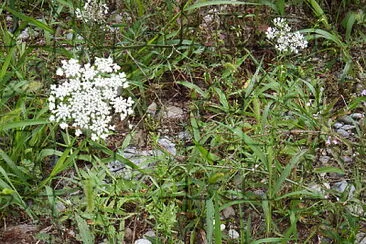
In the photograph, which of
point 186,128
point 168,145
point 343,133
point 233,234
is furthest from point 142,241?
point 343,133

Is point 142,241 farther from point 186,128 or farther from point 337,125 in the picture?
point 337,125

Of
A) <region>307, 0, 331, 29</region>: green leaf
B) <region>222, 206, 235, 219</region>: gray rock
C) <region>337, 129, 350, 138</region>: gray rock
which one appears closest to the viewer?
<region>222, 206, 235, 219</region>: gray rock

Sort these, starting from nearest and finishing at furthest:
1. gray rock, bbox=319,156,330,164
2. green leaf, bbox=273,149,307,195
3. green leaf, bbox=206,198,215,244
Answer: green leaf, bbox=206,198,215,244 < green leaf, bbox=273,149,307,195 < gray rock, bbox=319,156,330,164

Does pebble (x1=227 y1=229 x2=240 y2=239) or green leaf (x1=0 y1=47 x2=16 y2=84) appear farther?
green leaf (x1=0 y1=47 x2=16 y2=84)

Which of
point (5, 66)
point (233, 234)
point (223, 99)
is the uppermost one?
point (5, 66)

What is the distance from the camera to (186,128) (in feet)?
9.03

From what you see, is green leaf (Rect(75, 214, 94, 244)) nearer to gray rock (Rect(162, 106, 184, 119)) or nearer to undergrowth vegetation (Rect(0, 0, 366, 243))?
undergrowth vegetation (Rect(0, 0, 366, 243))

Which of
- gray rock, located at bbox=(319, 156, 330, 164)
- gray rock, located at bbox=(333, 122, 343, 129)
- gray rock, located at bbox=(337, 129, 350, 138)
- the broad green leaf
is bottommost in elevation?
gray rock, located at bbox=(319, 156, 330, 164)

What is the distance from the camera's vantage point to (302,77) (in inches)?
115

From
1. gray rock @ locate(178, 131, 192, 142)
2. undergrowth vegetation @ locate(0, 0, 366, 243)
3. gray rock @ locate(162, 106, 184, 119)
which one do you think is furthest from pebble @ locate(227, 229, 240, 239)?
gray rock @ locate(162, 106, 184, 119)

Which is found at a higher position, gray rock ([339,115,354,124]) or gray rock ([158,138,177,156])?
gray rock ([158,138,177,156])

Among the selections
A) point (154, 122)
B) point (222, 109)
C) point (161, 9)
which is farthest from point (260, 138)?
point (161, 9)

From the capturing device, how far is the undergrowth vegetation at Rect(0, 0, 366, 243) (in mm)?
2316

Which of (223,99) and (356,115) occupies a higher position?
(223,99)
